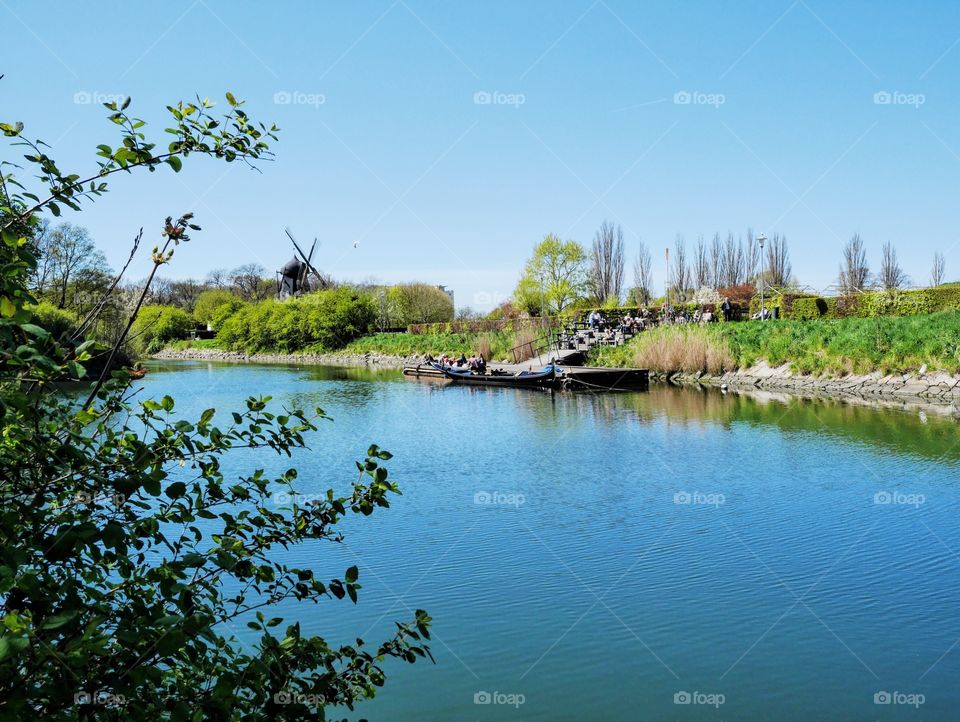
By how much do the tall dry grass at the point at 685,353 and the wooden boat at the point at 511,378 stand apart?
160 inches

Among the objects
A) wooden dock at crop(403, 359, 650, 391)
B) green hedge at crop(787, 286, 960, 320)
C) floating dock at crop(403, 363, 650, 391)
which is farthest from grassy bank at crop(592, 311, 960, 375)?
floating dock at crop(403, 363, 650, 391)

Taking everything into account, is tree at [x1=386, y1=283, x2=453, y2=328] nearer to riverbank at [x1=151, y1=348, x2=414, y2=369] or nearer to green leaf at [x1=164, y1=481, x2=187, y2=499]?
riverbank at [x1=151, y1=348, x2=414, y2=369]

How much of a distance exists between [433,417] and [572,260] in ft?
122

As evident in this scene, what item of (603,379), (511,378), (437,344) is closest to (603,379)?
(603,379)

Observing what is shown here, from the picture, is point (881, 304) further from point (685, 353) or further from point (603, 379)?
point (603, 379)

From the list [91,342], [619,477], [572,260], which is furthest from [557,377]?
[572,260]

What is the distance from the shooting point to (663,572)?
8.33 meters

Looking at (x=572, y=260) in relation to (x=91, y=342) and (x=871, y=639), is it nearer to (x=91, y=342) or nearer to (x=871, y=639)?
(x=871, y=639)

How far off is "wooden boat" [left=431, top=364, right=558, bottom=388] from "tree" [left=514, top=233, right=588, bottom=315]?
24260 mm

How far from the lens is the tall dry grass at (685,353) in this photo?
2986cm

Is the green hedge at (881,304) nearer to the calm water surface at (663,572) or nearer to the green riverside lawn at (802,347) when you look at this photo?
the green riverside lawn at (802,347)

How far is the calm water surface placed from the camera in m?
5.79

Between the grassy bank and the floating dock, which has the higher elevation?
the grassy bank

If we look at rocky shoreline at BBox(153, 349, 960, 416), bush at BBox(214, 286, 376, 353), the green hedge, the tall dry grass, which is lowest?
rocky shoreline at BBox(153, 349, 960, 416)
